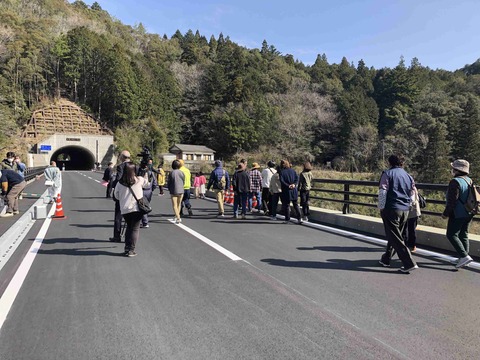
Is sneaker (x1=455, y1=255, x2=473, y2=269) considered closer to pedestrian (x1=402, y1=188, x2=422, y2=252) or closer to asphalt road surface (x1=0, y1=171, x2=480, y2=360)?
asphalt road surface (x1=0, y1=171, x2=480, y2=360)

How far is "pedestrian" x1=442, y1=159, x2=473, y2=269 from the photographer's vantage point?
5.59 metres

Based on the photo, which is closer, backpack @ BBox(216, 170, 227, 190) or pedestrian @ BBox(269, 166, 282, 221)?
pedestrian @ BBox(269, 166, 282, 221)

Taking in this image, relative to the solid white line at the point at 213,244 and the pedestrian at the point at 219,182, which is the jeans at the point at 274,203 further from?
the solid white line at the point at 213,244

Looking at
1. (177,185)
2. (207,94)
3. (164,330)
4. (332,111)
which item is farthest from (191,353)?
(207,94)

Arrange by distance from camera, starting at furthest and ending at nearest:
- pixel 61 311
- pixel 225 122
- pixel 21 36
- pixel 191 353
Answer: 1. pixel 21 36
2. pixel 225 122
3. pixel 61 311
4. pixel 191 353

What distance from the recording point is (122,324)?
3.77 metres

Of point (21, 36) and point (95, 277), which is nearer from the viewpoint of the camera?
point (95, 277)

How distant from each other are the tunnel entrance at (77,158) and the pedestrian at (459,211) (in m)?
64.7

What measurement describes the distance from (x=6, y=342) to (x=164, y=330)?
1451 millimetres

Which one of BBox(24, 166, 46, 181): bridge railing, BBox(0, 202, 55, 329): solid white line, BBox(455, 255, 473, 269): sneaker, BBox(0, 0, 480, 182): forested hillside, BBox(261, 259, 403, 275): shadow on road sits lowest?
BBox(0, 202, 55, 329): solid white line

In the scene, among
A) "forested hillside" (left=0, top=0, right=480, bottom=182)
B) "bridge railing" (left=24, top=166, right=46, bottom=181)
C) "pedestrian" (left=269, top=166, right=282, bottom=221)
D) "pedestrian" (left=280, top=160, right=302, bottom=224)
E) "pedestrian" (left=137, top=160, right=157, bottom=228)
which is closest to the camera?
"pedestrian" (left=137, top=160, right=157, bottom=228)

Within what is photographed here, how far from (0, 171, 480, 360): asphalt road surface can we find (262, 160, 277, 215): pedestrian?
4.64m

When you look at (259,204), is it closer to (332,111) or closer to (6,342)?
(6,342)

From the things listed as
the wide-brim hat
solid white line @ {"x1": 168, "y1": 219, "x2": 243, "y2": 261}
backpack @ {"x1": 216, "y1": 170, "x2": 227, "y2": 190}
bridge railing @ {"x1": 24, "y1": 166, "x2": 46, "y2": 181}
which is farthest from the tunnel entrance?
the wide-brim hat
